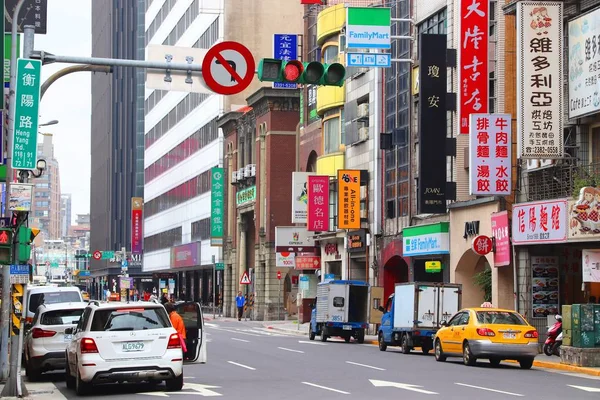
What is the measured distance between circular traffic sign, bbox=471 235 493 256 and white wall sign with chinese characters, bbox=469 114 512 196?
172 centimetres

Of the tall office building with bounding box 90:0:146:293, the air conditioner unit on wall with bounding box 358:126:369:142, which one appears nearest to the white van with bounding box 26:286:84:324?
the air conditioner unit on wall with bounding box 358:126:369:142

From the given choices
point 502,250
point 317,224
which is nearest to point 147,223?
point 317,224

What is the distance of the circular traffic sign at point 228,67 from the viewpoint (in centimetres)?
1878

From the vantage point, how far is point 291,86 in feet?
250

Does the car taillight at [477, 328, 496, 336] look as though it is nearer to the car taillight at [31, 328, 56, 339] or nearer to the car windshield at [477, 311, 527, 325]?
the car windshield at [477, 311, 527, 325]

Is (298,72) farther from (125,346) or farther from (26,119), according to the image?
(26,119)

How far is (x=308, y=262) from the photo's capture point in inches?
2648

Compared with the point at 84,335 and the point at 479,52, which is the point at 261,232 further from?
the point at 84,335

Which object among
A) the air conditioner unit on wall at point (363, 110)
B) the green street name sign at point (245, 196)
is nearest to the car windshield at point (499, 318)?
the air conditioner unit on wall at point (363, 110)

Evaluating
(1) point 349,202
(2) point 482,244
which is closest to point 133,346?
(2) point 482,244

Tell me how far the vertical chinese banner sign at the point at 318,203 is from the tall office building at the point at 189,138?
26.4 m

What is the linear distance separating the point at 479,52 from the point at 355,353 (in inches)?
431

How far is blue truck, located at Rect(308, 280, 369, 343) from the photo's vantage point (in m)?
47.1

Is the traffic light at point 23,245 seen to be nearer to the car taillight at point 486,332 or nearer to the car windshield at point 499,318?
the car taillight at point 486,332
